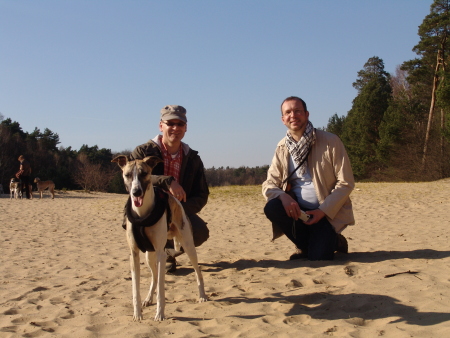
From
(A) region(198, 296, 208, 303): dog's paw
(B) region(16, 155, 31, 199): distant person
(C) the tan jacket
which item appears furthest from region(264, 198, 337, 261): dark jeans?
(B) region(16, 155, 31, 199): distant person

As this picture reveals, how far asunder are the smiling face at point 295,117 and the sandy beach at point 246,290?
6.15 feet

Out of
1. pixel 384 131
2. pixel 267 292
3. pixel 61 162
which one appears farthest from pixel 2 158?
pixel 267 292

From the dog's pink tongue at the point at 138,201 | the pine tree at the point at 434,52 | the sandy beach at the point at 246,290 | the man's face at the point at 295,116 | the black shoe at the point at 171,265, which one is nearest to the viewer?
the sandy beach at the point at 246,290

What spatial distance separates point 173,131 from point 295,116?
1.73 m

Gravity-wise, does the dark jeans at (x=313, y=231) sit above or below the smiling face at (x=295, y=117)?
below

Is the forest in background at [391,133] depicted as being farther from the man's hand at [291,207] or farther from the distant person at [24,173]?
the man's hand at [291,207]

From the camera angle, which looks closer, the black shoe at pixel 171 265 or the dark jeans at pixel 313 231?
the dark jeans at pixel 313 231

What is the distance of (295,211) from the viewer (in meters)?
5.60

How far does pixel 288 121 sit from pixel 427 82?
36141 millimetres

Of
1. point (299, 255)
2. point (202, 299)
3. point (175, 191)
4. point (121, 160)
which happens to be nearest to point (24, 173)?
point (299, 255)

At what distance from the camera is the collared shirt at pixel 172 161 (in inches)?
221

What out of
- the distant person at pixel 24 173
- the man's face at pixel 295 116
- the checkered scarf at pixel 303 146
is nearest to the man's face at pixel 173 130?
the man's face at pixel 295 116

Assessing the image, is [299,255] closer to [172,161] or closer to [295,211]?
[295,211]

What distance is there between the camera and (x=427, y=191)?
19000 millimetres
